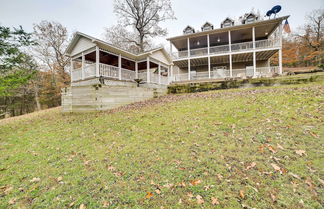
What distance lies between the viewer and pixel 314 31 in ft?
76.4

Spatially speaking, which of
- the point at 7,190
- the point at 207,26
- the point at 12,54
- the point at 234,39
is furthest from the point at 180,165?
the point at 234,39

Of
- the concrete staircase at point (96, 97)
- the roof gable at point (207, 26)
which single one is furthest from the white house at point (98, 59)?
the roof gable at point (207, 26)

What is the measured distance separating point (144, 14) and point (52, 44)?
1331cm

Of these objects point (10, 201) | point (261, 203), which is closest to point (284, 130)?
point (261, 203)

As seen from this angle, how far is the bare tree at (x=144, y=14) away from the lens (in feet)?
Result: 58.4

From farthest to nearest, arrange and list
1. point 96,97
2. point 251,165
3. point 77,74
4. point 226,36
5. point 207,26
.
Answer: point 207,26 < point 226,36 < point 77,74 < point 96,97 < point 251,165

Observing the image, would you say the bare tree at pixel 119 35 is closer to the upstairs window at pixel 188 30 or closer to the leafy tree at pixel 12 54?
the upstairs window at pixel 188 30

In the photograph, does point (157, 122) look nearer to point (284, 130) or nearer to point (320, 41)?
point (284, 130)

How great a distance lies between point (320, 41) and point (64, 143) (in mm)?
37166

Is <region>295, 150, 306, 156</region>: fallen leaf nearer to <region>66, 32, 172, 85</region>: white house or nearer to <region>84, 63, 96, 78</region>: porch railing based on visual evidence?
<region>66, 32, 172, 85</region>: white house

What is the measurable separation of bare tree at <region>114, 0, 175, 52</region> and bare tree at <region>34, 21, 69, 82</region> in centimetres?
851

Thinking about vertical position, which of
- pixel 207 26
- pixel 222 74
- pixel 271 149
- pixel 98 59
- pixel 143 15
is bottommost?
pixel 271 149

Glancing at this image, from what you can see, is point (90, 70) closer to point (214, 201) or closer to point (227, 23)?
point (214, 201)

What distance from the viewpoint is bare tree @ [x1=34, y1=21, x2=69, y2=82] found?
17219 millimetres
